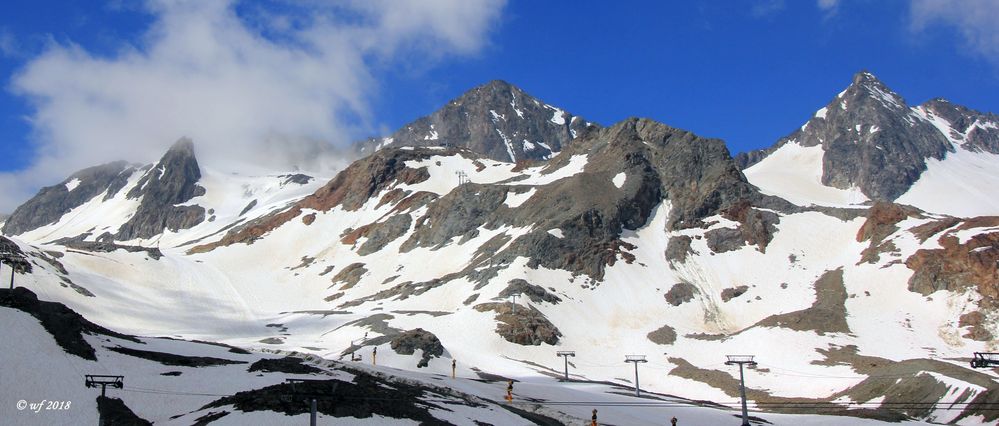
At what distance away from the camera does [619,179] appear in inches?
7052

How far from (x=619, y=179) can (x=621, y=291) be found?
47.7 metres

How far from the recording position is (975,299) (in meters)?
116

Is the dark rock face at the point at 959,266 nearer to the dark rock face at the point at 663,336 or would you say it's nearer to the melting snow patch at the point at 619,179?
the dark rock face at the point at 663,336

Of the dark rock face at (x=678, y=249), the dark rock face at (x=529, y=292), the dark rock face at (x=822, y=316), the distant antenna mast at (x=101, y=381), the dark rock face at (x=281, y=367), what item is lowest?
the distant antenna mast at (x=101, y=381)

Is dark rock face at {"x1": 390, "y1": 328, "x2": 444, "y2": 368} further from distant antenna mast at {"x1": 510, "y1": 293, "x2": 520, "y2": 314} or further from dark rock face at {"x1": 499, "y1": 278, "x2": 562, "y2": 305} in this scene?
dark rock face at {"x1": 499, "y1": 278, "x2": 562, "y2": 305}

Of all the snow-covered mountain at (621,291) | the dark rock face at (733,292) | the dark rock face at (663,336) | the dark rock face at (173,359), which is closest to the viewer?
the dark rock face at (173,359)

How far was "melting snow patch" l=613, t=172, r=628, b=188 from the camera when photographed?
177 meters

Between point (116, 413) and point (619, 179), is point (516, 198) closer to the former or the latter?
point (619, 179)

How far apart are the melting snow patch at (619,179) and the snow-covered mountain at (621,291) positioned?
77cm

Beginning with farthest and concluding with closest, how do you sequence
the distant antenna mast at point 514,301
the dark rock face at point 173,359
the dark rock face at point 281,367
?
the distant antenna mast at point 514,301, the dark rock face at point 173,359, the dark rock face at point 281,367

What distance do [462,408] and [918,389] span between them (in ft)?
161

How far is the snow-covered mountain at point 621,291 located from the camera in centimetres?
8777

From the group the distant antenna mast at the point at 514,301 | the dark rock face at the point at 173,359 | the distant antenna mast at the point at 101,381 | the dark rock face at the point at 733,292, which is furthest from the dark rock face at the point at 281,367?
the dark rock face at the point at 733,292

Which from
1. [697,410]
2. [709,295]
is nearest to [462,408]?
[697,410]
